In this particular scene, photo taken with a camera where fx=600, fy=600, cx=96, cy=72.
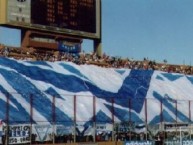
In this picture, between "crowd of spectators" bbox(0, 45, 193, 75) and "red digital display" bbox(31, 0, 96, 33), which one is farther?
"red digital display" bbox(31, 0, 96, 33)

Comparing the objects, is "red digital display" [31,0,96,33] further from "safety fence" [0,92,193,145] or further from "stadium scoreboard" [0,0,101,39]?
"safety fence" [0,92,193,145]

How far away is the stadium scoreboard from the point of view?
49.2 metres

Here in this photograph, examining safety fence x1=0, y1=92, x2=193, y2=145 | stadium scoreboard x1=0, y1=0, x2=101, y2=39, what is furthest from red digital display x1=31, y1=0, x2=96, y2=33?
safety fence x1=0, y1=92, x2=193, y2=145

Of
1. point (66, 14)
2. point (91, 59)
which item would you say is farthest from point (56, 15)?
point (91, 59)

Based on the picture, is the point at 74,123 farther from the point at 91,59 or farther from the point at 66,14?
the point at 91,59

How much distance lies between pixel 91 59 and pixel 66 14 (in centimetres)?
567

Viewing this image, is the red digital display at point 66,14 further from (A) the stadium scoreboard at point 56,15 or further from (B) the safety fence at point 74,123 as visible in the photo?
(B) the safety fence at point 74,123

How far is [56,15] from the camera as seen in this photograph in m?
52.5

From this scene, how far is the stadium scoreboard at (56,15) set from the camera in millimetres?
49188

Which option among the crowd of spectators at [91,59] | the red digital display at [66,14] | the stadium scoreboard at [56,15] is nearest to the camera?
the stadium scoreboard at [56,15]

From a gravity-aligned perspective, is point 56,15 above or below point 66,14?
below

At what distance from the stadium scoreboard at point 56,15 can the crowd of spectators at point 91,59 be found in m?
2.12

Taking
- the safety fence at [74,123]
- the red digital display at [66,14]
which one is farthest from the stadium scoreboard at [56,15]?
the safety fence at [74,123]

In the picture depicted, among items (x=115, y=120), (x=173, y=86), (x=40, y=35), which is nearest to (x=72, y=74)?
(x=40, y=35)
